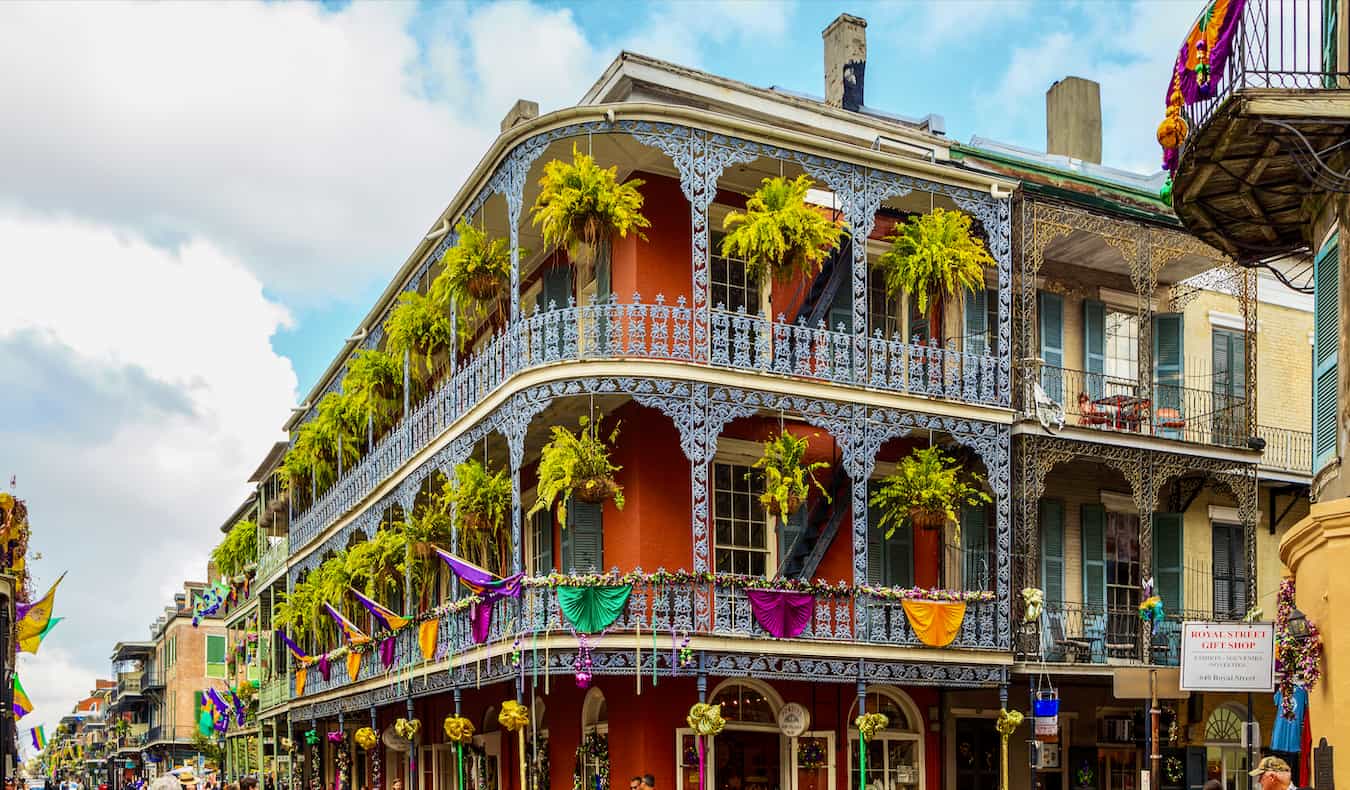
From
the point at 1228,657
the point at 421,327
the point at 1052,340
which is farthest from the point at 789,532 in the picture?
the point at 1228,657

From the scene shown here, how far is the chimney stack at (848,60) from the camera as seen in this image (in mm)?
27438

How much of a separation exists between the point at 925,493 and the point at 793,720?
356cm

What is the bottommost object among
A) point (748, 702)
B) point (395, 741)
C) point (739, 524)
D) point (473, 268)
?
point (395, 741)

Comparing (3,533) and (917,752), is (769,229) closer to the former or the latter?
(917,752)

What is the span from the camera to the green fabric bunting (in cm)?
1911

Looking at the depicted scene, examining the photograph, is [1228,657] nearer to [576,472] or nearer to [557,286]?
[576,472]

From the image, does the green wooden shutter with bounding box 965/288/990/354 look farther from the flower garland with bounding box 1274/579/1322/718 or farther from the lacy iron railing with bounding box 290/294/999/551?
the flower garland with bounding box 1274/579/1322/718

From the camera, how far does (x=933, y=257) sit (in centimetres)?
2111

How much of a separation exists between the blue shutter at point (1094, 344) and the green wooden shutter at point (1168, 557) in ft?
7.43

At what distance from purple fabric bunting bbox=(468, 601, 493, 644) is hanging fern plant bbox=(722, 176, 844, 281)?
5636 millimetres

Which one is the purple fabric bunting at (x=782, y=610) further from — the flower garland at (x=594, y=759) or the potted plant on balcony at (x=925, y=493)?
the flower garland at (x=594, y=759)

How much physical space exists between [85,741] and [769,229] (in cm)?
13571

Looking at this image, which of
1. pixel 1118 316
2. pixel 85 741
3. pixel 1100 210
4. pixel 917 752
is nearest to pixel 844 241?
pixel 1100 210

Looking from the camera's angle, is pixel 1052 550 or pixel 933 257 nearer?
pixel 933 257
